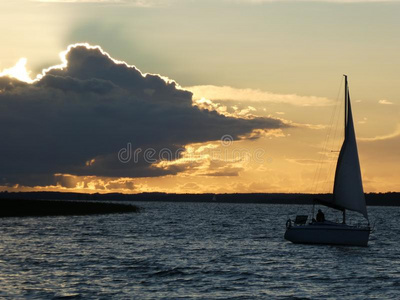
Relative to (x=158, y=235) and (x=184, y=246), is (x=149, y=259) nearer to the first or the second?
(x=184, y=246)

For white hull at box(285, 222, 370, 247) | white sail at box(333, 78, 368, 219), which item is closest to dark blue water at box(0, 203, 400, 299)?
white hull at box(285, 222, 370, 247)

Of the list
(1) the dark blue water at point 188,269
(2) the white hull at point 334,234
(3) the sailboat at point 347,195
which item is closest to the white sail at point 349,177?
(3) the sailboat at point 347,195

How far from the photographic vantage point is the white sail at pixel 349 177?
5359 centimetres

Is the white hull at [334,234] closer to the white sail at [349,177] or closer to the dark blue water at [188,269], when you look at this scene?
the dark blue water at [188,269]

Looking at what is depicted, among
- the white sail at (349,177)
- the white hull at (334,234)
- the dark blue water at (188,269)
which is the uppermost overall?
the white sail at (349,177)

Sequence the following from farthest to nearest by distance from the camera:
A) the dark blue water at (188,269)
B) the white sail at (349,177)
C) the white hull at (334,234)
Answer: the white sail at (349,177) < the white hull at (334,234) < the dark blue water at (188,269)

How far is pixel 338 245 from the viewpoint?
53688 millimetres

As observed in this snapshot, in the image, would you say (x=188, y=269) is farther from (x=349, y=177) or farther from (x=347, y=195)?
(x=349, y=177)

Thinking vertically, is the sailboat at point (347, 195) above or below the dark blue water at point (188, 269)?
above

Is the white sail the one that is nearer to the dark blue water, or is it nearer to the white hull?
the white hull

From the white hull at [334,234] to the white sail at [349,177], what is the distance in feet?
5.41

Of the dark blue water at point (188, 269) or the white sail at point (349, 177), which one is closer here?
the dark blue water at point (188, 269)

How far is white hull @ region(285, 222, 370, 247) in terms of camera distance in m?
53.5

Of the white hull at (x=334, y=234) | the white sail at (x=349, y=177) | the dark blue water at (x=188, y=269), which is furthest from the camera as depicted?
the white sail at (x=349, y=177)
